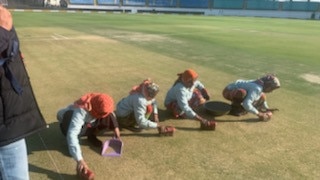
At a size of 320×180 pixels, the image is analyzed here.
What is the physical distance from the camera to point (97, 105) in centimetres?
424

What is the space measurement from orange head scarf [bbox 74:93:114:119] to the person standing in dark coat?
1.73 meters

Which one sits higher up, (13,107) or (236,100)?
(13,107)

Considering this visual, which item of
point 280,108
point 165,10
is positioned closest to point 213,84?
point 280,108

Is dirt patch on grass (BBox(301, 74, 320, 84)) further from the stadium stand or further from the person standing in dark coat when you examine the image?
the stadium stand

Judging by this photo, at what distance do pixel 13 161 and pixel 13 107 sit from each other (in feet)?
1.35

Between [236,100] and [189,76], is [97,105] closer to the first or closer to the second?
[189,76]

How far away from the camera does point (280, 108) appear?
7.05 m

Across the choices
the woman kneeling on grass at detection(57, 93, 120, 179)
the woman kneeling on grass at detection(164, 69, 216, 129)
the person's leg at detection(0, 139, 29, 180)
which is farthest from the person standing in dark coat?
the woman kneeling on grass at detection(164, 69, 216, 129)

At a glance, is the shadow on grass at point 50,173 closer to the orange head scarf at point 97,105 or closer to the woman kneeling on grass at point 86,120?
the woman kneeling on grass at point 86,120

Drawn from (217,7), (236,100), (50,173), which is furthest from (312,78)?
(217,7)

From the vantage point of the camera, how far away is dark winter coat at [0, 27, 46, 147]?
2.18 meters

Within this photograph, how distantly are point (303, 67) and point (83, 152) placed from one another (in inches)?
372

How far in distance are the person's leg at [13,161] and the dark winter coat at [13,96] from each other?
64 mm

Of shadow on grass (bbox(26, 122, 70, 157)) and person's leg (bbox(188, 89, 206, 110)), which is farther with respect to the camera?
person's leg (bbox(188, 89, 206, 110))
